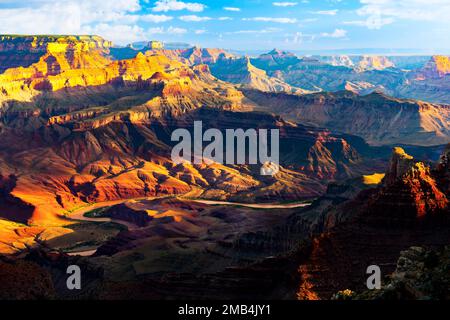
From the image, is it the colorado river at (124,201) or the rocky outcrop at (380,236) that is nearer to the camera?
the rocky outcrop at (380,236)

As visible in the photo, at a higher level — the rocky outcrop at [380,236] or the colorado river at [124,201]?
the rocky outcrop at [380,236]

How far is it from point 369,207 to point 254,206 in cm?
11258

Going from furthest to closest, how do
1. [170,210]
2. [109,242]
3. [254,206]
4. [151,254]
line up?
[254,206] < [170,210] < [109,242] < [151,254]

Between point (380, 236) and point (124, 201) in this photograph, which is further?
point (124, 201)

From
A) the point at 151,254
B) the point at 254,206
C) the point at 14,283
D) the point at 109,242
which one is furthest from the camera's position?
the point at 254,206

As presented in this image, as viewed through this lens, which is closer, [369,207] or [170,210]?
[369,207]

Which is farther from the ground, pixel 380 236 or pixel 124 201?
pixel 380 236

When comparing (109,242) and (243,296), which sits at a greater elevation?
(243,296)

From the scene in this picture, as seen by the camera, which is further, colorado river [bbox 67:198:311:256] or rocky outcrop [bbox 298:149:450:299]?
colorado river [bbox 67:198:311:256]

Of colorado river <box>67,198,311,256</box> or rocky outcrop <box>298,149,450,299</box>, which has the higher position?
rocky outcrop <box>298,149,450,299</box>
